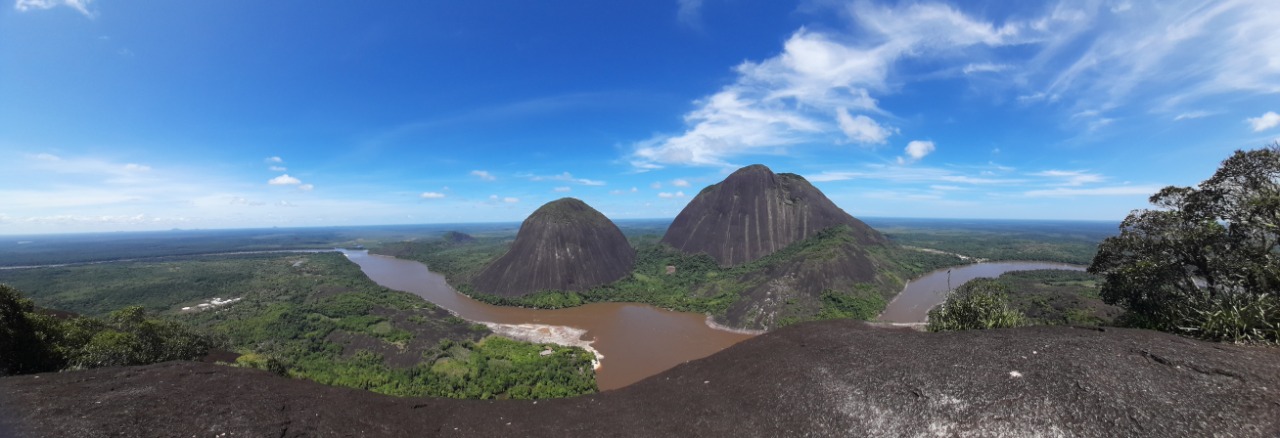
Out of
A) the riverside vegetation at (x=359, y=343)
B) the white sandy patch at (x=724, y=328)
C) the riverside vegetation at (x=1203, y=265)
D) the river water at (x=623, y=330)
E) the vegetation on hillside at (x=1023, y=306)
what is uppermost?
the riverside vegetation at (x=1203, y=265)

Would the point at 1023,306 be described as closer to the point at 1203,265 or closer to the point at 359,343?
the point at 1203,265

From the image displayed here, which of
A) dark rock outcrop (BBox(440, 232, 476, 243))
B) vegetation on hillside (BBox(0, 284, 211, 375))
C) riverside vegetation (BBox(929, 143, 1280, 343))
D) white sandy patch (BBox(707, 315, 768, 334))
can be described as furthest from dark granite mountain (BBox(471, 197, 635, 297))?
dark rock outcrop (BBox(440, 232, 476, 243))

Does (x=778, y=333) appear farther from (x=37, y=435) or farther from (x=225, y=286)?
(x=225, y=286)

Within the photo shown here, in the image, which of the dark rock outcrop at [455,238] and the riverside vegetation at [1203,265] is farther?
the dark rock outcrop at [455,238]

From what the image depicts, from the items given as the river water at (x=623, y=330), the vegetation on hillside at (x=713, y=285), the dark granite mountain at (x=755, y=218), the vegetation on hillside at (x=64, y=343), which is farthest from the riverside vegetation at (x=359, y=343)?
the dark granite mountain at (x=755, y=218)

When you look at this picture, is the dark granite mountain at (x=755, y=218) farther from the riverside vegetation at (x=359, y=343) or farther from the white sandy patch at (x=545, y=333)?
the riverside vegetation at (x=359, y=343)

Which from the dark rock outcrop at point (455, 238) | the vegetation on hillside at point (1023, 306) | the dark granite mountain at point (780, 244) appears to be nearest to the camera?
the vegetation on hillside at point (1023, 306)

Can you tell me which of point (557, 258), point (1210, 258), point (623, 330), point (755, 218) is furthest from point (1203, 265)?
point (755, 218)
